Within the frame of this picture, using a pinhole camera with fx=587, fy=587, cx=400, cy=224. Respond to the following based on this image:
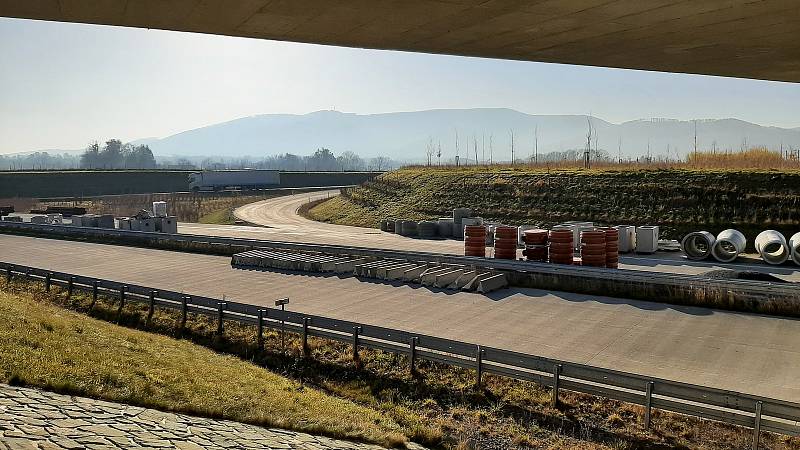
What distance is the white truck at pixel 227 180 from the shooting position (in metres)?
108

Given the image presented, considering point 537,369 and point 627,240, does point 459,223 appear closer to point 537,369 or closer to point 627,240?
point 627,240

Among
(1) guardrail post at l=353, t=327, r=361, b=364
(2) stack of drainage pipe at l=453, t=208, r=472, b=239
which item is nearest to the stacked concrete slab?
(1) guardrail post at l=353, t=327, r=361, b=364

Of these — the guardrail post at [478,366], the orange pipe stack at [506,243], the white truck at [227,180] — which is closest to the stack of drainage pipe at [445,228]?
the orange pipe stack at [506,243]

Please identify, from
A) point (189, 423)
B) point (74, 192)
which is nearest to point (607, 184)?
point (189, 423)

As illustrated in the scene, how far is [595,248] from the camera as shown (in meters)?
26.3

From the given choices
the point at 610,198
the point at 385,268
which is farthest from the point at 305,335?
the point at 610,198

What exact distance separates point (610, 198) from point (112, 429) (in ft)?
136

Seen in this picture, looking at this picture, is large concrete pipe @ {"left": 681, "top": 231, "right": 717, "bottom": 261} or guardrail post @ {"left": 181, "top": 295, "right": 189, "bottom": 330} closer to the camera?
guardrail post @ {"left": 181, "top": 295, "right": 189, "bottom": 330}

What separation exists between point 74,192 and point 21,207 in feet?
72.5

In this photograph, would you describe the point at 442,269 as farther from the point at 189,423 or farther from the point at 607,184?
the point at 607,184

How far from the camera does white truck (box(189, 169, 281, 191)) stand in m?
108

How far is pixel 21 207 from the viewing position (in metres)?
84.6

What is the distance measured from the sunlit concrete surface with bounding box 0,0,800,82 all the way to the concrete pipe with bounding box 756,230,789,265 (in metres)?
15.7

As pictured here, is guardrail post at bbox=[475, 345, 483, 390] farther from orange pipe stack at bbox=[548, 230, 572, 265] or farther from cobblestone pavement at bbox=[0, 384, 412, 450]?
orange pipe stack at bbox=[548, 230, 572, 265]
